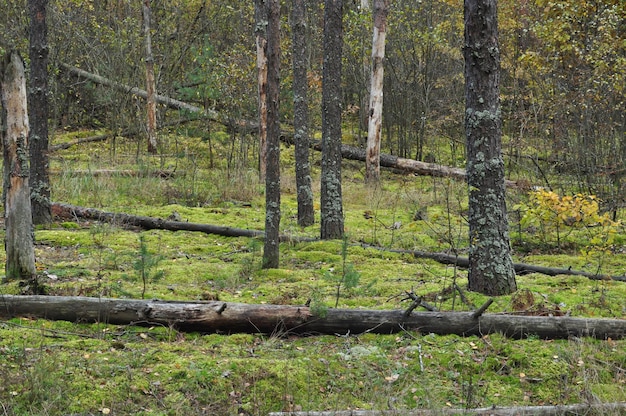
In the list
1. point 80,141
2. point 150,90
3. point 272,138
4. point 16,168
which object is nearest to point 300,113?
point 272,138

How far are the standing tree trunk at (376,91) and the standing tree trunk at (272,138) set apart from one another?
369 inches

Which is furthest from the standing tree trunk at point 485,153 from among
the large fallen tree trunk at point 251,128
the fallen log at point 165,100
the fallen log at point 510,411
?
the fallen log at point 165,100

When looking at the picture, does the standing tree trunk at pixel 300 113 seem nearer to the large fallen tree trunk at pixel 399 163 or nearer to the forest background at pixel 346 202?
the forest background at pixel 346 202

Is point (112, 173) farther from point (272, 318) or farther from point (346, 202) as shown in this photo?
point (272, 318)

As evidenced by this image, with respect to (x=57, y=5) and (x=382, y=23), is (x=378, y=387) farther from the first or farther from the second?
(x=57, y=5)

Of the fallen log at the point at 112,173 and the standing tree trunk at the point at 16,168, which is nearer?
the standing tree trunk at the point at 16,168

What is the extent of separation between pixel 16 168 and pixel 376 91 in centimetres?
1230

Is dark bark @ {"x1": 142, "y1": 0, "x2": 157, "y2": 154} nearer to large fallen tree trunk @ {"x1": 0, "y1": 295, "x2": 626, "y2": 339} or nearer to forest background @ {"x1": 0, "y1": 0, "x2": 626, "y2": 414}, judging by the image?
forest background @ {"x1": 0, "y1": 0, "x2": 626, "y2": 414}

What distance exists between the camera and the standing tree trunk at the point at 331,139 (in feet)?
32.8

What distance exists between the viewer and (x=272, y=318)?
5699mm

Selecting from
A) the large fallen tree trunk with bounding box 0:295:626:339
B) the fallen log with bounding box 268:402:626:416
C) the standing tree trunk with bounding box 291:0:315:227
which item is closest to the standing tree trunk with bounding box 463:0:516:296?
the large fallen tree trunk with bounding box 0:295:626:339

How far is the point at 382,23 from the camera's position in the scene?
54.5ft

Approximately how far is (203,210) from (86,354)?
7850 mm

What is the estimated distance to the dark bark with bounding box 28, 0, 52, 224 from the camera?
10039 millimetres
